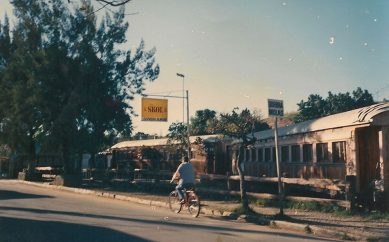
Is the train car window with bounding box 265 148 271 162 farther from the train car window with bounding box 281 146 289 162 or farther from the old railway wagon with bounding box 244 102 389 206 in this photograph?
the train car window with bounding box 281 146 289 162

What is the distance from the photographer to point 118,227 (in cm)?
1051

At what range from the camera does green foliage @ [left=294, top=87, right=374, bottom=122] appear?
172ft

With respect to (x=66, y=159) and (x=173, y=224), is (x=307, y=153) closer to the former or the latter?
(x=173, y=224)

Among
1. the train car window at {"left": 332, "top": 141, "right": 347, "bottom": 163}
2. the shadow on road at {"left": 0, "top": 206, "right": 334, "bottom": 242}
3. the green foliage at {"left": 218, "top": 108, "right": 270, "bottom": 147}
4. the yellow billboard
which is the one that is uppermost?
the yellow billboard

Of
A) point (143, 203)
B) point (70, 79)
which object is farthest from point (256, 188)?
point (70, 79)

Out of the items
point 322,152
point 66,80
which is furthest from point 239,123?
point 66,80

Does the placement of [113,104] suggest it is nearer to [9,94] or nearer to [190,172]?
[9,94]

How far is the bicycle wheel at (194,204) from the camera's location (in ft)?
42.8

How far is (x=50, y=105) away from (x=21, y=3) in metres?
6.19

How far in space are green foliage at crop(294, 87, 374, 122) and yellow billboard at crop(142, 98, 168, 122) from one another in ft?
66.7

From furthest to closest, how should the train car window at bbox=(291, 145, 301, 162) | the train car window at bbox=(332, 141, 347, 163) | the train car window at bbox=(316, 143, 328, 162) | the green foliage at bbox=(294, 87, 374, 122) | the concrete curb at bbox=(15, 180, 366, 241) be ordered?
the green foliage at bbox=(294, 87, 374, 122)
the train car window at bbox=(291, 145, 301, 162)
the train car window at bbox=(316, 143, 328, 162)
the train car window at bbox=(332, 141, 347, 163)
the concrete curb at bbox=(15, 180, 366, 241)

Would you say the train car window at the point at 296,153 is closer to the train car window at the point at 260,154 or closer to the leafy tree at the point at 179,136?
the train car window at the point at 260,154

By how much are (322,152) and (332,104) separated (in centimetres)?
3891

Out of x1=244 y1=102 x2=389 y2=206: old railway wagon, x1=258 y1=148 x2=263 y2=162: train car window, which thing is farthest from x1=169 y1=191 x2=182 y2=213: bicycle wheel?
x1=258 y1=148 x2=263 y2=162: train car window
